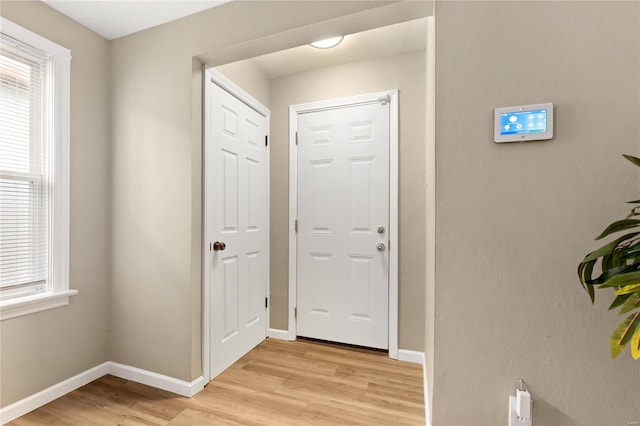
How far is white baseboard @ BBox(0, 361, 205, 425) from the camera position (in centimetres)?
166

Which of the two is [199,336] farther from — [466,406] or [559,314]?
[559,314]

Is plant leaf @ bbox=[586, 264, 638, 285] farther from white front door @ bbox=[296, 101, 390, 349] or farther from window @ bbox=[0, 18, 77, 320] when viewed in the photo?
window @ bbox=[0, 18, 77, 320]

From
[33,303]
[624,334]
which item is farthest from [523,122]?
[33,303]

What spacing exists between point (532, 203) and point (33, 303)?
2.68 m

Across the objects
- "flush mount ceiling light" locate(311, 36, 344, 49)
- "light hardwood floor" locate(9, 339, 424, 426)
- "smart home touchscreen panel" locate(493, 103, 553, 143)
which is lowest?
"light hardwood floor" locate(9, 339, 424, 426)

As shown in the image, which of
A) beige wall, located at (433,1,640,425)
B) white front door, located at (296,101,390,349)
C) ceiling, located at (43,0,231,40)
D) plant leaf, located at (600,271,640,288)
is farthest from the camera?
white front door, located at (296,101,390,349)

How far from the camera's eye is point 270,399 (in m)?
1.88

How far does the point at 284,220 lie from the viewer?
2.83 m

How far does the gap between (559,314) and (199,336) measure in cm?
200

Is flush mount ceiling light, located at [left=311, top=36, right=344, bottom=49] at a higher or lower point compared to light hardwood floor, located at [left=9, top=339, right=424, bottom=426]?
higher

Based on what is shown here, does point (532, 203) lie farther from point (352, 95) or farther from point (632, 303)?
point (352, 95)

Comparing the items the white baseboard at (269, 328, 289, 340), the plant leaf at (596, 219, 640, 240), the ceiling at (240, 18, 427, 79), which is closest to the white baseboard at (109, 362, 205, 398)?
the white baseboard at (269, 328, 289, 340)

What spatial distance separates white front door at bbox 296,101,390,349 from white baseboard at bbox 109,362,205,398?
1071 millimetres

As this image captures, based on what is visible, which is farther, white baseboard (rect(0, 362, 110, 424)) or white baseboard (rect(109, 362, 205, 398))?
white baseboard (rect(109, 362, 205, 398))
